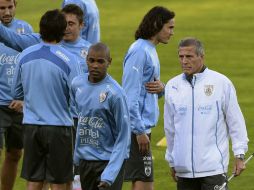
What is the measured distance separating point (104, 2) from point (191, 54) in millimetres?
26513

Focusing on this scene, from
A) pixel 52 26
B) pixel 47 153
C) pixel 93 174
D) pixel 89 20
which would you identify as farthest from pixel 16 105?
pixel 93 174

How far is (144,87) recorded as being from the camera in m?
12.3

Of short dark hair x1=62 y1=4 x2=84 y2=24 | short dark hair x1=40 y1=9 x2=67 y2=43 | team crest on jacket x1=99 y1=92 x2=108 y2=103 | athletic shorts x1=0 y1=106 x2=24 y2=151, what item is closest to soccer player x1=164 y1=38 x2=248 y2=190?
team crest on jacket x1=99 y1=92 x2=108 y2=103

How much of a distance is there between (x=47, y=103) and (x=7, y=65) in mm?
1654

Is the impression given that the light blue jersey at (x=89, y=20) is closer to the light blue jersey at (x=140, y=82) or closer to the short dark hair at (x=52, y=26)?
the light blue jersey at (x=140, y=82)

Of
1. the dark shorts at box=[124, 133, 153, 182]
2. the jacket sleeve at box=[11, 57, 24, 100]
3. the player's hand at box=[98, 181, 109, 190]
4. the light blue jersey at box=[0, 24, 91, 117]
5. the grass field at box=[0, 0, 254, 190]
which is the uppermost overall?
the light blue jersey at box=[0, 24, 91, 117]

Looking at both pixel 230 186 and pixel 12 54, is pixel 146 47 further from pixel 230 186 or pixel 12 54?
pixel 230 186

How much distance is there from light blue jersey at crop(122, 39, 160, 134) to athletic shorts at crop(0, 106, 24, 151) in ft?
5.65

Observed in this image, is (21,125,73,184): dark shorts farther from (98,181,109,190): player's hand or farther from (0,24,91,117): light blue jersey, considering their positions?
(98,181,109,190): player's hand

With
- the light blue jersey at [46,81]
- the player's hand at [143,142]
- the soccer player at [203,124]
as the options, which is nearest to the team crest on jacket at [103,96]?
the soccer player at [203,124]

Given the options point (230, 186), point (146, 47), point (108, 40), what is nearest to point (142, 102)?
point (146, 47)

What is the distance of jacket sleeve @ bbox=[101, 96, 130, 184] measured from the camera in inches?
424

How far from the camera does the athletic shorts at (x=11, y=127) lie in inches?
524

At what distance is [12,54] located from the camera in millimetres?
13172
